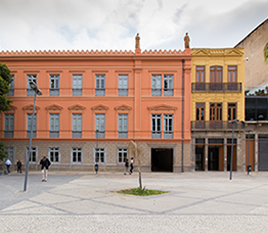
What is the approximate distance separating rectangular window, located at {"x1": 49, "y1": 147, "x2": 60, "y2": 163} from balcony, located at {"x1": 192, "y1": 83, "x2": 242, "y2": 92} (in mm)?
14654

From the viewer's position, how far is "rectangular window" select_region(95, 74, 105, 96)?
1144 inches

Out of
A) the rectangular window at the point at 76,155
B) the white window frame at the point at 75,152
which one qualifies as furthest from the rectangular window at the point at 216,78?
the rectangular window at the point at 76,155

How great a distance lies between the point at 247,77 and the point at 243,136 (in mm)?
→ 13312

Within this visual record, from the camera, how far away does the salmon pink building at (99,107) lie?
28.5 m

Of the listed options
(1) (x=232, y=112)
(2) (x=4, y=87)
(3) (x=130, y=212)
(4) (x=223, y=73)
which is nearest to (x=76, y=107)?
(2) (x=4, y=87)

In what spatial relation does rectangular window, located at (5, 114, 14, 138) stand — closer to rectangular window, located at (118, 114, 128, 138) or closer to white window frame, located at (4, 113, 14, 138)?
white window frame, located at (4, 113, 14, 138)

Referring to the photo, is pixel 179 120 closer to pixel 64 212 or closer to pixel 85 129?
pixel 85 129

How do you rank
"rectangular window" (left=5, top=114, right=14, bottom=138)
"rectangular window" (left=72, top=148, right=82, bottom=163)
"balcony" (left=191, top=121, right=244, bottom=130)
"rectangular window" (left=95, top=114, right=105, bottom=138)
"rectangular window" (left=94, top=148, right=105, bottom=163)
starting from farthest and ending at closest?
"rectangular window" (left=5, top=114, right=14, bottom=138), "rectangular window" (left=95, top=114, right=105, bottom=138), "rectangular window" (left=72, top=148, right=82, bottom=163), "rectangular window" (left=94, top=148, right=105, bottom=163), "balcony" (left=191, top=121, right=244, bottom=130)

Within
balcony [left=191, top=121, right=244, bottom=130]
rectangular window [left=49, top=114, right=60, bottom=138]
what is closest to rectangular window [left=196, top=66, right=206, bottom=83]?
balcony [left=191, top=121, right=244, bottom=130]

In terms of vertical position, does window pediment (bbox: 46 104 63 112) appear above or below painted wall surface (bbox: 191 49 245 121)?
below

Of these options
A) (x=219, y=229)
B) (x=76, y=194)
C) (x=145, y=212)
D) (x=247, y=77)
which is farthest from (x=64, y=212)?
(x=247, y=77)

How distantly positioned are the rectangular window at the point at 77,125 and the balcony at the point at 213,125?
36.1 ft

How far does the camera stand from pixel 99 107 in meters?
28.9

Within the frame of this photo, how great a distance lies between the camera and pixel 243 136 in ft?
93.7
